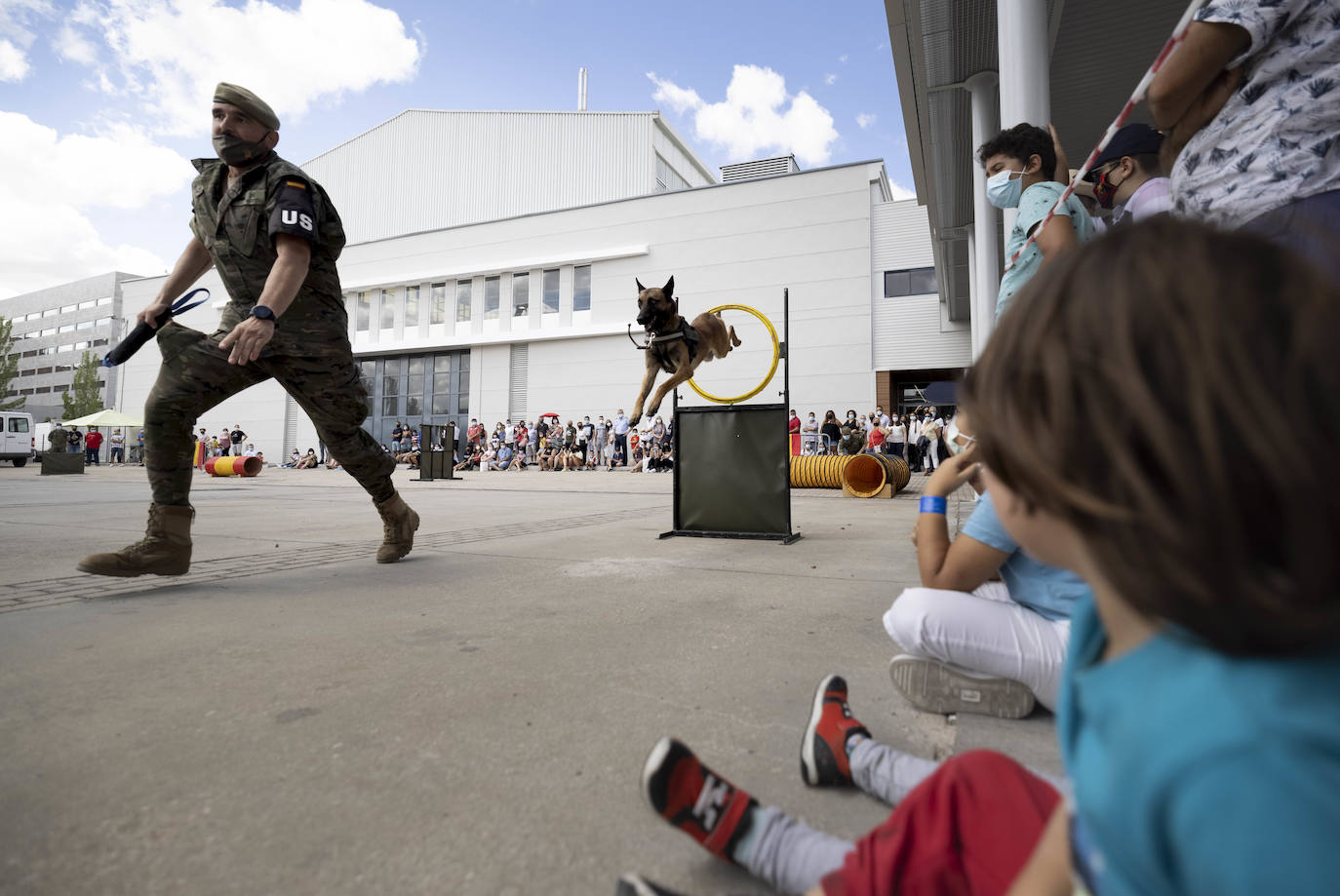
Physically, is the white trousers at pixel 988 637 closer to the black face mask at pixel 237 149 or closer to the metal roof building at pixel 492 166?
the black face mask at pixel 237 149

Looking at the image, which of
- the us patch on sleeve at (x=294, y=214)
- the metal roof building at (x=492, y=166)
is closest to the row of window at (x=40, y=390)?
the metal roof building at (x=492, y=166)

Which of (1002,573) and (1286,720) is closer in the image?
(1286,720)

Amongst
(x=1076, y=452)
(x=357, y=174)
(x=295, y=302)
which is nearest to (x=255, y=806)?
(x=1076, y=452)

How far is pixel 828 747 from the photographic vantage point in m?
1.38

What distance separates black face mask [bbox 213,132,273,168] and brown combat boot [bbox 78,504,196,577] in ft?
5.64

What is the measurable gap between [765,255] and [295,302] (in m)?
24.3

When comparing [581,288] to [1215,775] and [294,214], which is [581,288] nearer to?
[294,214]

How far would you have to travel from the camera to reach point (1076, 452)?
0.56 m

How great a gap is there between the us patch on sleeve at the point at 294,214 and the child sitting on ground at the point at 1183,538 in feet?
11.1

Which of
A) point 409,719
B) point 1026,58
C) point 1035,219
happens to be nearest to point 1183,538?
point 409,719

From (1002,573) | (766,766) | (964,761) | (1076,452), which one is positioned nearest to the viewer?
(1076,452)

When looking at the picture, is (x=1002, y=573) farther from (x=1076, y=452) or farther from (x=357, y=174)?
(x=357, y=174)

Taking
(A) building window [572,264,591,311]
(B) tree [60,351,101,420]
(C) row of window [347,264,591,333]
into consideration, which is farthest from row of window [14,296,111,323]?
(A) building window [572,264,591,311]

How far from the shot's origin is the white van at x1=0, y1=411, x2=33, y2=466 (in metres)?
28.0
